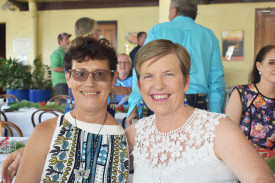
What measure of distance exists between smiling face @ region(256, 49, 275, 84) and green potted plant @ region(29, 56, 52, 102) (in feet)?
25.8

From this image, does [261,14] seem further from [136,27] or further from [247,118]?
[247,118]

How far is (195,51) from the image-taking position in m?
2.83

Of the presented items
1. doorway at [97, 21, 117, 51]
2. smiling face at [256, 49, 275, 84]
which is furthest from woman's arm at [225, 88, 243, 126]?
doorway at [97, 21, 117, 51]

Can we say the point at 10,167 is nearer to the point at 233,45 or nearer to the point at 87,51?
the point at 87,51

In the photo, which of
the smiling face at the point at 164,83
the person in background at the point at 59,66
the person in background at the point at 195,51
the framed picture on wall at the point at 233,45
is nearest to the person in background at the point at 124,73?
the person in background at the point at 59,66

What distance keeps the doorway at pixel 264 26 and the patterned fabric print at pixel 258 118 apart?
685 cm

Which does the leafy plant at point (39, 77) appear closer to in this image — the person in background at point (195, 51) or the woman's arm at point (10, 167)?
the person in background at point (195, 51)

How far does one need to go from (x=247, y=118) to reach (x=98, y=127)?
1.47 m

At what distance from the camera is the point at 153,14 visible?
9.63 meters

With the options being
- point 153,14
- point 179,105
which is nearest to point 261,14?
point 153,14

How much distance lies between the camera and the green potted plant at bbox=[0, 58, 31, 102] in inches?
372

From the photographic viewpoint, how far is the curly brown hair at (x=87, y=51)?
5.08 feet

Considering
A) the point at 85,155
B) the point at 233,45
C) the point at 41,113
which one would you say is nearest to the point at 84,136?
the point at 85,155

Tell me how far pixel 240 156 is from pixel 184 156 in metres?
0.26
